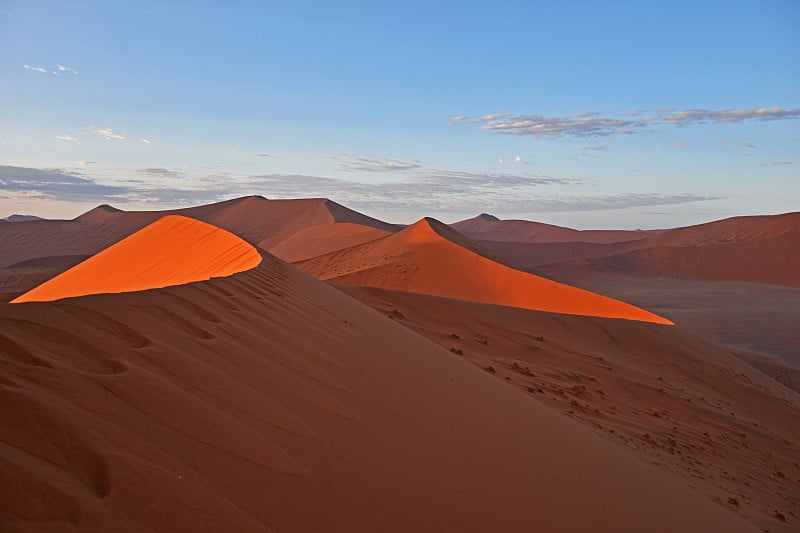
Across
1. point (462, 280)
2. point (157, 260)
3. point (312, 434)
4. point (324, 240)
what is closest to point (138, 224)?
point (324, 240)

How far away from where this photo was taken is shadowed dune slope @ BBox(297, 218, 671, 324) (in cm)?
2153

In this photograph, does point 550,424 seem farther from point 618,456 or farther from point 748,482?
point 748,482

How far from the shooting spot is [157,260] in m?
15.9

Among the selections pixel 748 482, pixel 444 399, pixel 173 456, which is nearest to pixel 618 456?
pixel 444 399

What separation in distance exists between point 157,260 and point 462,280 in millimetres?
11665

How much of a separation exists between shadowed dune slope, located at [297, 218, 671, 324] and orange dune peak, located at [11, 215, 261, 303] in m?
5.85

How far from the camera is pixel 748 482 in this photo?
6.29 meters

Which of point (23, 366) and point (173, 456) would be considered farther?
point (23, 366)

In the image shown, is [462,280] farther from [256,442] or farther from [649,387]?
[256,442]

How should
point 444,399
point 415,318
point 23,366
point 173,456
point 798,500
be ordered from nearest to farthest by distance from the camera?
point 173,456 < point 23,366 < point 444,399 < point 798,500 < point 415,318

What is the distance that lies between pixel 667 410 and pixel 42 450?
8764mm

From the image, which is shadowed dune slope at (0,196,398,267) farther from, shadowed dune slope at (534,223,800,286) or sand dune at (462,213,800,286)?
shadowed dune slope at (534,223,800,286)

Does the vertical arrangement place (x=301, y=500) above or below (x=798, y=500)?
above

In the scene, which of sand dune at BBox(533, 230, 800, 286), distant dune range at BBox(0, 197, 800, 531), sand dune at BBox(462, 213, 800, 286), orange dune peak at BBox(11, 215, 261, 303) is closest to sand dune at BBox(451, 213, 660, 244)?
sand dune at BBox(462, 213, 800, 286)
